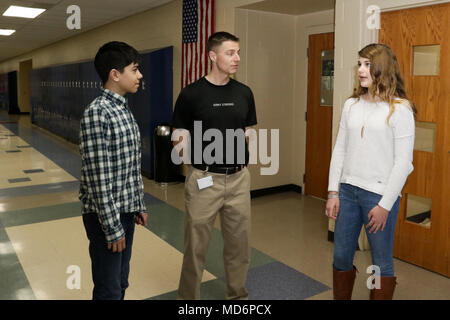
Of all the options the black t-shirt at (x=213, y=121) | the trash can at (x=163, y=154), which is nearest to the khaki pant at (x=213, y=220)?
the black t-shirt at (x=213, y=121)

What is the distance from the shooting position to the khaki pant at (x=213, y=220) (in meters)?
2.42

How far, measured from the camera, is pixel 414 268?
339 centimetres

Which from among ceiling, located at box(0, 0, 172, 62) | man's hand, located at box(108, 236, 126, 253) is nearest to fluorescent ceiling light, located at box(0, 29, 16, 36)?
ceiling, located at box(0, 0, 172, 62)

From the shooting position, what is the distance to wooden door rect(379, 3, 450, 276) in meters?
3.14

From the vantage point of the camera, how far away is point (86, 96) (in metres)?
9.53

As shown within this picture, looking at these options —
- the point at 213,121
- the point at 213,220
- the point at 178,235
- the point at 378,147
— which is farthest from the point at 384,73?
the point at 178,235

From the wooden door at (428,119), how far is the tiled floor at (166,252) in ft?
0.78

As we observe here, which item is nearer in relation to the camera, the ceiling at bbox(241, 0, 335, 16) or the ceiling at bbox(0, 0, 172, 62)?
the ceiling at bbox(241, 0, 335, 16)

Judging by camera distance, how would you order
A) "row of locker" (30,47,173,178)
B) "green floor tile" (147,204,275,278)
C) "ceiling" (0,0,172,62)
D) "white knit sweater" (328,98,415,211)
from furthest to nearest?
"ceiling" (0,0,172,62) → "row of locker" (30,47,173,178) → "green floor tile" (147,204,275,278) → "white knit sweater" (328,98,415,211)

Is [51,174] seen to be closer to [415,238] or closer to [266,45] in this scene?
[266,45]

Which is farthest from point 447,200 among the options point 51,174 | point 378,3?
point 51,174

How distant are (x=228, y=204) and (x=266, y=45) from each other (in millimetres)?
3543

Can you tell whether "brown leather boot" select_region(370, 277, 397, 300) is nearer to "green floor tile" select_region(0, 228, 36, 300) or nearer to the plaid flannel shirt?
the plaid flannel shirt

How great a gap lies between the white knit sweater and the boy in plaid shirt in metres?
1.08
